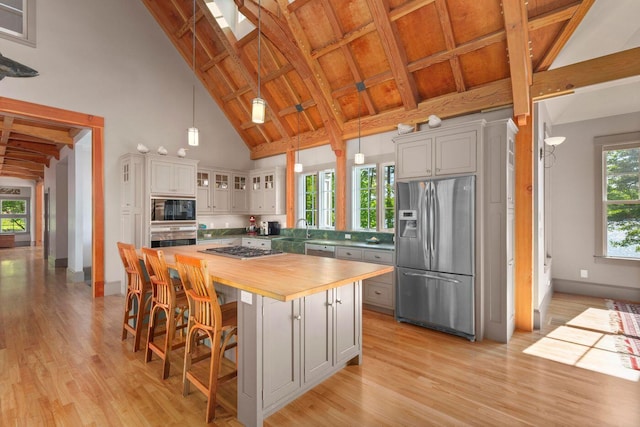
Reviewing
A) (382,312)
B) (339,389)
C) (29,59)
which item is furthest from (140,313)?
(29,59)

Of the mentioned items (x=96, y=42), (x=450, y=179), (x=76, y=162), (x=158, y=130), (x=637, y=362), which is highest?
(x=96, y=42)

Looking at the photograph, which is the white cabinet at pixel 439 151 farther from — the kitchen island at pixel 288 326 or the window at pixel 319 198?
the window at pixel 319 198

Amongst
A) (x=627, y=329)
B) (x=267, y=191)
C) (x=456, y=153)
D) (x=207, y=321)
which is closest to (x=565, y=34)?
(x=456, y=153)

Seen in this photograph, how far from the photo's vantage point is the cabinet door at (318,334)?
→ 7.46 ft

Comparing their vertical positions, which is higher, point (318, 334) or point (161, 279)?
point (161, 279)

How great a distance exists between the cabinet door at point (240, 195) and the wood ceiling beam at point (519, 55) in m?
5.46

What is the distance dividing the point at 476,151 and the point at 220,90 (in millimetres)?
5420

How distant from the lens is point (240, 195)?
7109 mm

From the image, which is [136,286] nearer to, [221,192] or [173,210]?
[173,210]

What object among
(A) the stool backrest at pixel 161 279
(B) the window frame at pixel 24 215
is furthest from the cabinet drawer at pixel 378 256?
(B) the window frame at pixel 24 215

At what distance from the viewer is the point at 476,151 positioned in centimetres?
332

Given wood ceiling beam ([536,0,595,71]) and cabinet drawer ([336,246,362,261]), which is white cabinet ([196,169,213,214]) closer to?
cabinet drawer ([336,246,362,261])

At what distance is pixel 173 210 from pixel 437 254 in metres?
4.46

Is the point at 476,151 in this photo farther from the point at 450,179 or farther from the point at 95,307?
the point at 95,307
